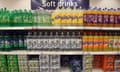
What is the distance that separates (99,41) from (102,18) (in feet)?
1.25

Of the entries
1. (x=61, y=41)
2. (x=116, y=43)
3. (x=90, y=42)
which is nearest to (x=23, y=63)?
(x=61, y=41)

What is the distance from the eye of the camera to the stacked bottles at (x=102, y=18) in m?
3.06

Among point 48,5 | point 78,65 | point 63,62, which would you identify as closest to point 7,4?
point 48,5

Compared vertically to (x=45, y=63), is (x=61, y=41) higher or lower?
higher

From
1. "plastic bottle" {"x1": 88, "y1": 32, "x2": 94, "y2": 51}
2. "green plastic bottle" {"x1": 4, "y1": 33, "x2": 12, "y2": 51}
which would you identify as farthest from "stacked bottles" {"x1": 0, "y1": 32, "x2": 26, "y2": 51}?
"plastic bottle" {"x1": 88, "y1": 32, "x2": 94, "y2": 51}

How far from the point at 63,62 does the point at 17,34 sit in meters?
0.96

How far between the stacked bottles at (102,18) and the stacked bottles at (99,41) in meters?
0.18

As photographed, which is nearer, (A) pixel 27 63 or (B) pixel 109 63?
(A) pixel 27 63

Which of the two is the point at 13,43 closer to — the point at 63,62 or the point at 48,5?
the point at 63,62

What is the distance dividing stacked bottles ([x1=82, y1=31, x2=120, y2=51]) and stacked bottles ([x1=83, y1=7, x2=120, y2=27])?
183 mm

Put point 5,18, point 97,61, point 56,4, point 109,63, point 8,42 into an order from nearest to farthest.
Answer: point 5,18 < point 8,42 < point 109,63 < point 97,61 < point 56,4

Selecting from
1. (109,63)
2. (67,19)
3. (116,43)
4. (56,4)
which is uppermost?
(56,4)

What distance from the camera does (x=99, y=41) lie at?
3.17 metres

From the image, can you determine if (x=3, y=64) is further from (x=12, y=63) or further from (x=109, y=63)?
(x=109, y=63)
